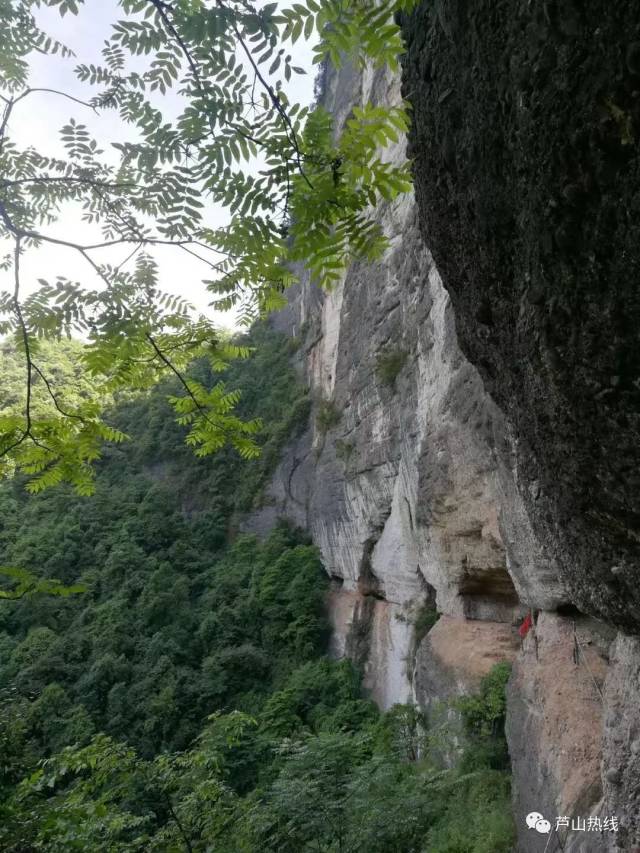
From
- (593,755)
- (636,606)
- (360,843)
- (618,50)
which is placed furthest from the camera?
(360,843)

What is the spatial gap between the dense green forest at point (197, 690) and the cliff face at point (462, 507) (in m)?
0.87

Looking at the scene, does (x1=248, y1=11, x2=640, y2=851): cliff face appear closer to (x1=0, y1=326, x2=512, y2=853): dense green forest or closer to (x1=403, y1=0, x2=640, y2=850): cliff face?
(x1=403, y1=0, x2=640, y2=850): cliff face

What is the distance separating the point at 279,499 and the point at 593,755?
15641 mm

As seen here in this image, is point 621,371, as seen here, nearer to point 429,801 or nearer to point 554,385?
point 554,385

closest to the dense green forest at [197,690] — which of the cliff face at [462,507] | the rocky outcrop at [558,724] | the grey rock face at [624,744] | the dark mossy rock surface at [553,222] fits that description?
the rocky outcrop at [558,724]

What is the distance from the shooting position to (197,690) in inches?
525

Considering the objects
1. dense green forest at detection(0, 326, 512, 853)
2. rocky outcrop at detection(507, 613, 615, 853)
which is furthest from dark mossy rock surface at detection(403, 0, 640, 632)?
rocky outcrop at detection(507, 613, 615, 853)

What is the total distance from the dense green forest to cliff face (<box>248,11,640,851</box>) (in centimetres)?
87

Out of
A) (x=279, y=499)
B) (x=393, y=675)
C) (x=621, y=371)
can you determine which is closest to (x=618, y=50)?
(x=621, y=371)

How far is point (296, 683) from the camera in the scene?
40.9 ft

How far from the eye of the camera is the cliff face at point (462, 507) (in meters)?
2.28

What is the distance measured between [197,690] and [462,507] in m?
10.0

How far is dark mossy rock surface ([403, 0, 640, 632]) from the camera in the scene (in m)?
1.41

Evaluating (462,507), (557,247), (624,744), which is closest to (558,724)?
(624,744)
